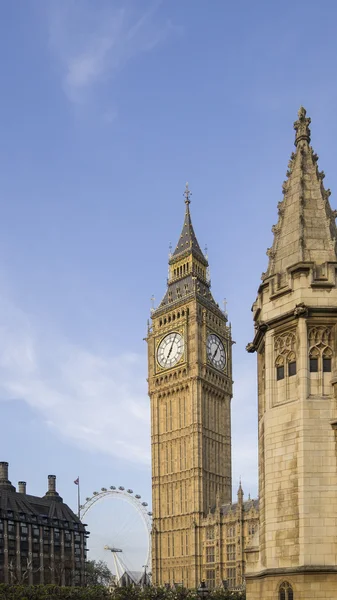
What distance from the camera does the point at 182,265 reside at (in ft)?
Answer: 411

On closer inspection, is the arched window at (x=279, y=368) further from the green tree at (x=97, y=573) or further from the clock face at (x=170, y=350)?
the green tree at (x=97, y=573)

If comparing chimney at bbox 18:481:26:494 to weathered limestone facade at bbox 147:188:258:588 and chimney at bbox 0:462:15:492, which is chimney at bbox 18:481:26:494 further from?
weathered limestone facade at bbox 147:188:258:588

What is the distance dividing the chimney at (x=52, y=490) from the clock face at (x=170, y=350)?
3505cm

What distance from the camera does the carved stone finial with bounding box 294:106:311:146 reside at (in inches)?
803

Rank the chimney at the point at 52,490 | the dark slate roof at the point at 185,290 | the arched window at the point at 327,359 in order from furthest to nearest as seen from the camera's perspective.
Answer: the chimney at the point at 52,490
the dark slate roof at the point at 185,290
the arched window at the point at 327,359

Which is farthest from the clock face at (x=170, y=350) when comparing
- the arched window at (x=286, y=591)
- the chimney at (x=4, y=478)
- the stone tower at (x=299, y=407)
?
the arched window at (x=286, y=591)

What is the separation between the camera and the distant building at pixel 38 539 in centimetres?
10788

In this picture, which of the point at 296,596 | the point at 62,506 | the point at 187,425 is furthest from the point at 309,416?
the point at 62,506

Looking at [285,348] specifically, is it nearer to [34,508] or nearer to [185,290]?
[185,290]

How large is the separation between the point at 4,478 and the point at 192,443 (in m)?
37.0

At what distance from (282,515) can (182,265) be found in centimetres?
10853

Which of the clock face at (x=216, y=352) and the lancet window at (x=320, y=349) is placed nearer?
the lancet window at (x=320, y=349)

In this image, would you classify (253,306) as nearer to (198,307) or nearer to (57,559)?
(198,307)

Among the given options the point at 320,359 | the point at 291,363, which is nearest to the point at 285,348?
the point at 291,363
